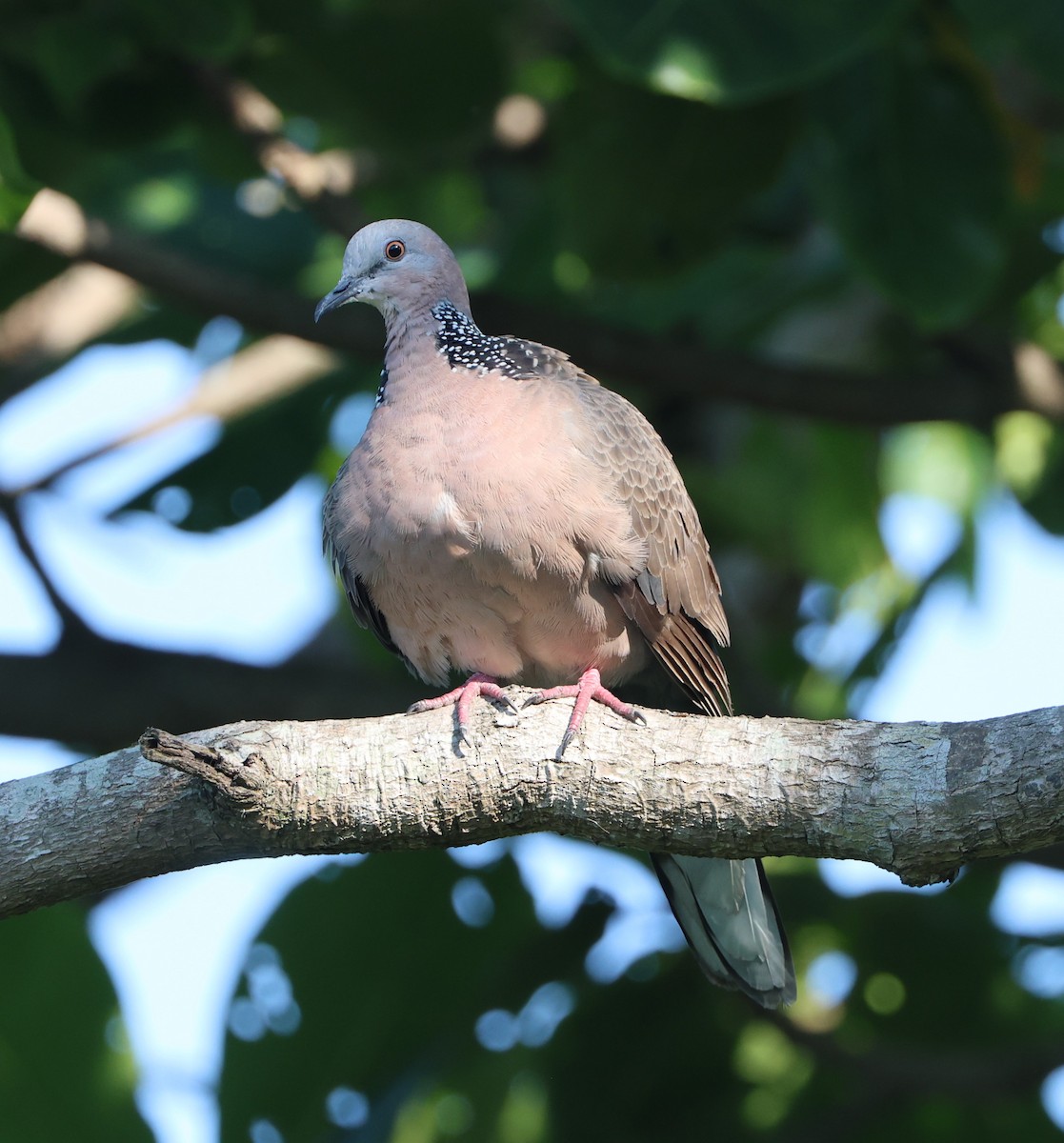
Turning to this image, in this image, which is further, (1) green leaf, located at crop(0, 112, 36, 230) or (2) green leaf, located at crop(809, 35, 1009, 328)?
(2) green leaf, located at crop(809, 35, 1009, 328)

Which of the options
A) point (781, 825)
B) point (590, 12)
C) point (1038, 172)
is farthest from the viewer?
point (1038, 172)

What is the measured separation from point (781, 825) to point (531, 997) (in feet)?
10.9

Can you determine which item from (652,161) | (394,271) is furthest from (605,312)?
(394,271)

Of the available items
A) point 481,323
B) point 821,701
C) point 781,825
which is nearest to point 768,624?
point 821,701

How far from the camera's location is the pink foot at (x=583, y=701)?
3.39 m

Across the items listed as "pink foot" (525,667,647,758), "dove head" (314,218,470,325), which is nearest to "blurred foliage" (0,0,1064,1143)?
"dove head" (314,218,470,325)

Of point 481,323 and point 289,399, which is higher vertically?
point 481,323

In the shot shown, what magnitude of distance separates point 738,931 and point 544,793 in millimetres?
1341

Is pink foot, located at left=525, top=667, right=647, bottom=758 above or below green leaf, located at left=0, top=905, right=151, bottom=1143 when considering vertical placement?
above

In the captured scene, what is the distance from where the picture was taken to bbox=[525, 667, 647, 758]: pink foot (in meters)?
3.39

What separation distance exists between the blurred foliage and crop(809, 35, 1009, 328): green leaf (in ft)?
0.04

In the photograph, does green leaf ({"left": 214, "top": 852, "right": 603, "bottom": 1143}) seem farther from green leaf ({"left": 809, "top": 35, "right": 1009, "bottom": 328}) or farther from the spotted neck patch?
green leaf ({"left": 809, "top": 35, "right": 1009, "bottom": 328})

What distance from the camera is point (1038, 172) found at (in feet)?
19.3

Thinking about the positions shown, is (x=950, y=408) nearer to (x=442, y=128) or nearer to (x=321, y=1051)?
(x=442, y=128)
